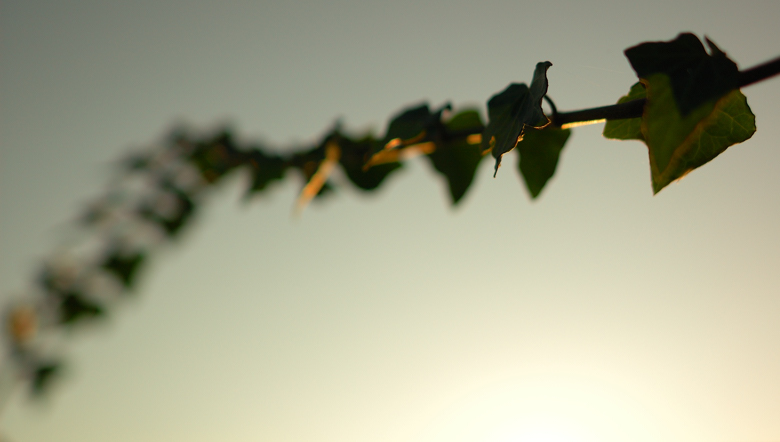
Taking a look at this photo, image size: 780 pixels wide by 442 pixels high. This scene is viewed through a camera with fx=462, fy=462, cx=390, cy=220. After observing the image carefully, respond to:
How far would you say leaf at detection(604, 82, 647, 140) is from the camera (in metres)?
0.23

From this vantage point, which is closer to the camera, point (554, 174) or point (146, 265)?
point (554, 174)

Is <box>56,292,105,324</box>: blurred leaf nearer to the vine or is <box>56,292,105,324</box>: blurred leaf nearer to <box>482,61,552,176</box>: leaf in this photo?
the vine

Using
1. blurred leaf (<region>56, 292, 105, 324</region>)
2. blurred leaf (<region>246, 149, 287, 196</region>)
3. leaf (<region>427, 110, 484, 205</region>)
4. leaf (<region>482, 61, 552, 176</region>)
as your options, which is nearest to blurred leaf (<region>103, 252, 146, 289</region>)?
blurred leaf (<region>56, 292, 105, 324</region>)

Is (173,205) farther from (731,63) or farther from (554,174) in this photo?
(731,63)

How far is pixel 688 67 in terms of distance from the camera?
0.60ft

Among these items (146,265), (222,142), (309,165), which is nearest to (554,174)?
(309,165)

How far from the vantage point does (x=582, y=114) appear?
207 millimetres

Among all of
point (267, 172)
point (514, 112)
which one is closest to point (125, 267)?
point (267, 172)

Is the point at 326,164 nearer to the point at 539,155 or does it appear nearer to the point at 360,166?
the point at 360,166

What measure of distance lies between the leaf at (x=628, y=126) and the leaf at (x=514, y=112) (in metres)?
0.05

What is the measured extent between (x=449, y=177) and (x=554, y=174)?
3.8 inches

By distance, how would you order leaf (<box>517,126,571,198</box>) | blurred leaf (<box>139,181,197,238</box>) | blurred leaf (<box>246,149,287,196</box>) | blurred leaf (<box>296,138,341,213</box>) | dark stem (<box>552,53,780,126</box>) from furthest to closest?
blurred leaf (<box>139,181,197,238</box>) < blurred leaf (<box>246,149,287,196</box>) < blurred leaf (<box>296,138,341,213</box>) < leaf (<box>517,126,571,198</box>) < dark stem (<box>552,53,780,126</box>)

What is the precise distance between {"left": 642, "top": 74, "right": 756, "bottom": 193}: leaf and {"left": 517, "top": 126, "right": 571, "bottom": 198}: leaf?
104 mm

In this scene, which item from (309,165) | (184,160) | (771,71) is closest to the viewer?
(771,71)
